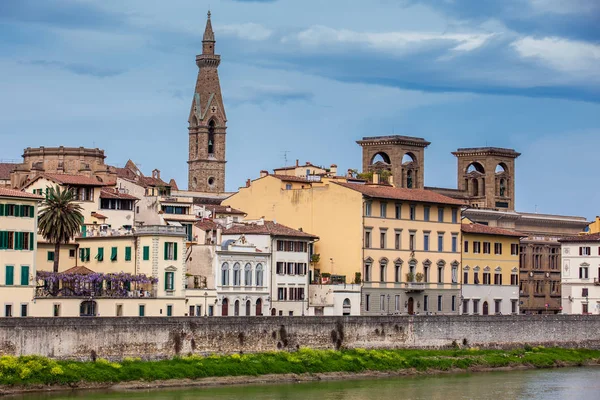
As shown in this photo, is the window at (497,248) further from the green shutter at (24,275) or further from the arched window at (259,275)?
the green shutter at (24,275)

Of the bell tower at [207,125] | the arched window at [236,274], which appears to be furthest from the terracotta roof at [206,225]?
the bell tower at [207,125]

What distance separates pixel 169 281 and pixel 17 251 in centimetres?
1046

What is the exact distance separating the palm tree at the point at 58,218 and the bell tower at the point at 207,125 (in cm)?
7180

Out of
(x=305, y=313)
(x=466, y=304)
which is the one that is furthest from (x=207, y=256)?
(x=466, y=304)

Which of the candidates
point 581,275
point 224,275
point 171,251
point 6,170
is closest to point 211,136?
point 6,170

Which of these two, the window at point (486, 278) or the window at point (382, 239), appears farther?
the window at point (486, 278)

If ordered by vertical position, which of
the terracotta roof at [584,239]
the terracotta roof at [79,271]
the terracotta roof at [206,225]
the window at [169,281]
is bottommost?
the window at [169,281]

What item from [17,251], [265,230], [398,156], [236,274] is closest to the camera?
[17,251]

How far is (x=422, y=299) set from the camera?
101875mm

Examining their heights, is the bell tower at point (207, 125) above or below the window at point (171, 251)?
above

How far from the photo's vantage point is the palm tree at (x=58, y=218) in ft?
269

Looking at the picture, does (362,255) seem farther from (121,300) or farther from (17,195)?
(17,195)

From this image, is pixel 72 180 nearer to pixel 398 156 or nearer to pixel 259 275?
pixel 259 275

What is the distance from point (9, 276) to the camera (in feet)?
252
